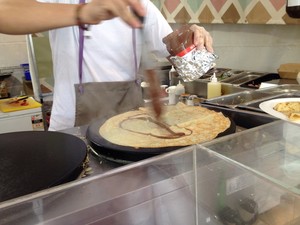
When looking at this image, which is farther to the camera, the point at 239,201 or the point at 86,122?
the point at 86,122

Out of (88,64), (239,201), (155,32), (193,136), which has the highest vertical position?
(155,32)

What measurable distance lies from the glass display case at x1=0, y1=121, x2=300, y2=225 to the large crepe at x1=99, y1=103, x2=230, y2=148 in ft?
0.30

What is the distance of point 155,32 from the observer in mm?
1227

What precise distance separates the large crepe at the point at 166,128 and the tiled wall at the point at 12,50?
1.90 meters

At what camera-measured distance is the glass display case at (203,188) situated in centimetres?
53

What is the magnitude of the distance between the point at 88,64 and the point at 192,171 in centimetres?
74

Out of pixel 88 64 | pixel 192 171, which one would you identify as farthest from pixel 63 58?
pixel 192 171

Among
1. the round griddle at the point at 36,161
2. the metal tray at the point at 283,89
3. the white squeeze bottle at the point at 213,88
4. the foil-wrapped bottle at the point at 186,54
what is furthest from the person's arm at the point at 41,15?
the white squeeze bottle at the point at 213,88

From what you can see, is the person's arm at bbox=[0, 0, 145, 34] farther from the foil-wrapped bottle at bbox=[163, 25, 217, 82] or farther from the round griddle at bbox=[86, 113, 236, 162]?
the foil-wrapped bottle at bbox=[163, 25, 217, 82]

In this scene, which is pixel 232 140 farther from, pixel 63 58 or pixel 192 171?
pixel 63 58

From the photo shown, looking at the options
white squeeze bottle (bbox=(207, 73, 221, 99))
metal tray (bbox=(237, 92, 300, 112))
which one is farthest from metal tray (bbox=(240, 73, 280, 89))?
metal tray (bbox=(237, 92, 300, 112))

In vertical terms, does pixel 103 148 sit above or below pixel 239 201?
above

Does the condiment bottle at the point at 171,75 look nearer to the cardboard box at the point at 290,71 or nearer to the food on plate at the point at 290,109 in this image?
the cardboard box at the point at 290,71

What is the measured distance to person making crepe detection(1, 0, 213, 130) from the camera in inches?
46.0
